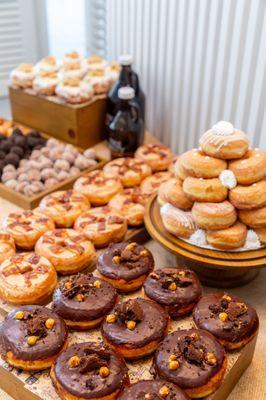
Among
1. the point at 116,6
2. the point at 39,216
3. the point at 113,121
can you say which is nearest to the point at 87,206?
the point at 39,216

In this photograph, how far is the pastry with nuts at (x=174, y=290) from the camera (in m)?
1.10

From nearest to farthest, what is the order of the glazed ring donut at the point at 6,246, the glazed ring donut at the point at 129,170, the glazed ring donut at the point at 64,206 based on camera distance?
the glazed ring donut at the point at 6,246 → the glazed ring donut at the point at 64,206 → the glazed ring donut at the point at 129,170

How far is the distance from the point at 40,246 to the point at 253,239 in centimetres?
56

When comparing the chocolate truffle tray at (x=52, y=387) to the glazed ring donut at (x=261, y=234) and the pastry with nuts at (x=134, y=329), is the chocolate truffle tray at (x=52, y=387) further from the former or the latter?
the glazed ring donut at (x=261, y=234)

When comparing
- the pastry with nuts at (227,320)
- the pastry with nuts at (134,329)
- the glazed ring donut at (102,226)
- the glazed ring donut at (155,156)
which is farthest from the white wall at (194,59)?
the pastry with nuts at (134,329)

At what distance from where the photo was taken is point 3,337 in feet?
3.29

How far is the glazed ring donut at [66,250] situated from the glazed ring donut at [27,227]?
4 centimetres

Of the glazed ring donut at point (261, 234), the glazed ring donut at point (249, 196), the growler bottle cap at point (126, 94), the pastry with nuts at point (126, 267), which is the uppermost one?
the growler bottle cap at point (126, 94)

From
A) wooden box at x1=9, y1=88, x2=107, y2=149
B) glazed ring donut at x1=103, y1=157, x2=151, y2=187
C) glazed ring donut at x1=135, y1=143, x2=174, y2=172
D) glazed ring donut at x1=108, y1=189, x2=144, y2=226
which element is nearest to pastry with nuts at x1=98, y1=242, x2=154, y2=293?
glazed ring donut at x1=108, y1=189, x2=144, y2=226

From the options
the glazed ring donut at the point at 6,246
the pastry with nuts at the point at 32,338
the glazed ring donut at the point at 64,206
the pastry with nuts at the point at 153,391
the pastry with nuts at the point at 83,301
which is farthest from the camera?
the glazed ring donut at the point at 64,206

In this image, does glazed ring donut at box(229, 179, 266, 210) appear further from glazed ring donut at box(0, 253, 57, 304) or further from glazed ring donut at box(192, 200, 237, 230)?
glazed ring donut at box(0, 253, 57, 304)

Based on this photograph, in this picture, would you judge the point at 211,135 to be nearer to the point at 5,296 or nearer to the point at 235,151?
the point at 235,151

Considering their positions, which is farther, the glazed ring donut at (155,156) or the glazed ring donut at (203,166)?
the glazed ring donut at (155,156)

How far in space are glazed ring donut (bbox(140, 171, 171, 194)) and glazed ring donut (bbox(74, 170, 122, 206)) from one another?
8cm
